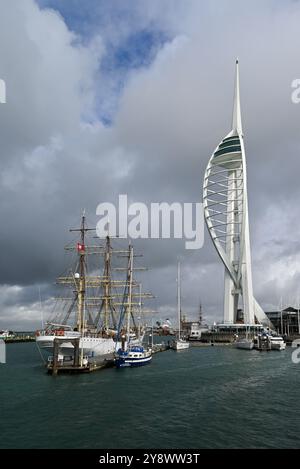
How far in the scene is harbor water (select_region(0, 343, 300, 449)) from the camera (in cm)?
2750

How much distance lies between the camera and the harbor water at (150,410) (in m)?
27.5

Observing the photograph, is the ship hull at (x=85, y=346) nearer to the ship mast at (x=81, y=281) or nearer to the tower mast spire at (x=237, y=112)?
the ship mast at (x=81, y=281)

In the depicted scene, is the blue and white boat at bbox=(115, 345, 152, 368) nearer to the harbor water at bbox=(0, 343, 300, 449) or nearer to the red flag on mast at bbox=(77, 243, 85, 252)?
the harbor water at bbox=(0, 343, 300, 449)

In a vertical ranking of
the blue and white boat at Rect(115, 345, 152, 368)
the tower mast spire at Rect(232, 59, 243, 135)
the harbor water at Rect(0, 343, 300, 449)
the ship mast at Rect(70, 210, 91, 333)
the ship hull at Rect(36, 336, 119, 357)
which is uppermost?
the tower mast spire at Rect(232, 59, 243, 135)

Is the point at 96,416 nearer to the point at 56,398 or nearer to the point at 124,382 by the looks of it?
the point at 56,398

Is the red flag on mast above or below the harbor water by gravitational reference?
above

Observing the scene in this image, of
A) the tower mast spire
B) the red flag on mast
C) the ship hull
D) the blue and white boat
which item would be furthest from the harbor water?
the tower mast spire

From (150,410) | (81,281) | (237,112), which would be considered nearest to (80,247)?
(81,281)

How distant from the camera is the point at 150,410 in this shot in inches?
1416

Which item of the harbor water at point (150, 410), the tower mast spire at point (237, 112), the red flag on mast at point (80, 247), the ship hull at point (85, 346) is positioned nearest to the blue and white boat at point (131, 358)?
the harbor water at point (150, 410)

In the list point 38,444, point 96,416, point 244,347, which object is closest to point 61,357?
point 96,416

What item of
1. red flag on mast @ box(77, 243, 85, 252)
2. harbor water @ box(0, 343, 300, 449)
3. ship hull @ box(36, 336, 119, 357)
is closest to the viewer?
harbor water @ box(0, 343, 300, 449)

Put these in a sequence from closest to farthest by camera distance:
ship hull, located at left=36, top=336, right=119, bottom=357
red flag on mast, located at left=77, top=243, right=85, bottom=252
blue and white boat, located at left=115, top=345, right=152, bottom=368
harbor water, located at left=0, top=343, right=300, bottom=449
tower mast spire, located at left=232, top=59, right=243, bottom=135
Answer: harbor water, located at left=0, top=343, right=300, bottom=449 → blue and white boat, located at left=115, top=345, right=152, bottom=368 → ship hull, located at left=36, top=336, right=119, bottom=357 → red flag on mast, located at left=77, top=243, right=85, bottom=252 → tower mast spire, located at left=232, top=59, right=243, bottom=135

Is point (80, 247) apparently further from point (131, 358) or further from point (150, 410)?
point (150, 410)
